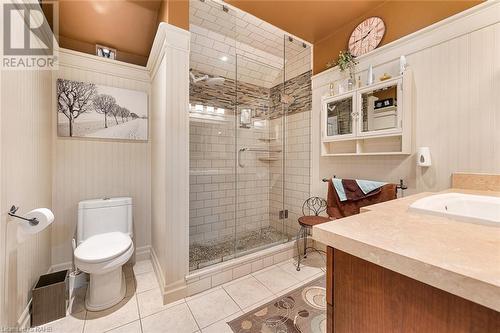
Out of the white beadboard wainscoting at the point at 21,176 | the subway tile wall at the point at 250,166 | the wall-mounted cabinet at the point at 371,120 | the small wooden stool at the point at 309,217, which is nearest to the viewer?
the white beadboard wainscoting at the point at 21,176

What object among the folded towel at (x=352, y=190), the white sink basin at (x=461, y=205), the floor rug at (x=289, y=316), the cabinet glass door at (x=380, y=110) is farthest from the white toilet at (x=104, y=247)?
the cabinet glass door at (x=380, y=110)

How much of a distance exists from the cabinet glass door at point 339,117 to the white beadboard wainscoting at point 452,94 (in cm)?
39

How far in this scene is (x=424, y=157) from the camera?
1.69 meters

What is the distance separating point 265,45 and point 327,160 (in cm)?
170

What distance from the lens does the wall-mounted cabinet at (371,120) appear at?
177cm

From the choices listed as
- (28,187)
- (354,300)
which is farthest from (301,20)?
(28,187)

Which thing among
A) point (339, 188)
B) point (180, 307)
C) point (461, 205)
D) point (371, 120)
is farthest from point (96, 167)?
point (461, 205)

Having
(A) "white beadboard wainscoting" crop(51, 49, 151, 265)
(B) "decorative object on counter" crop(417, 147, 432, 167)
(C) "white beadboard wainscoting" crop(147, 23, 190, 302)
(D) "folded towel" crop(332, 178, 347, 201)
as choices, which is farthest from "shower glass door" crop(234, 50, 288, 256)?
(B) "decorative object on counter" crop(417, 147, 432, 167)

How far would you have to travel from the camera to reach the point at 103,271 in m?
1.53

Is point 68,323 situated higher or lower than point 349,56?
lower

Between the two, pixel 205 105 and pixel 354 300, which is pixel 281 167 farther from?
pixel 354 300

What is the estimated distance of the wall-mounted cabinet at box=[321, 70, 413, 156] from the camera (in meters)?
1.77

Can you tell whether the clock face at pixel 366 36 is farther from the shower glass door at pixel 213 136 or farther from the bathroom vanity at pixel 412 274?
the bathroom vanity at pixel 412 274

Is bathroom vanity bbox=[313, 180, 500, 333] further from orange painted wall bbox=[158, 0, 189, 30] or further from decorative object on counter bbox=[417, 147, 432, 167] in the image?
orange painted wall bbox=[158, 0, 189, 30]
